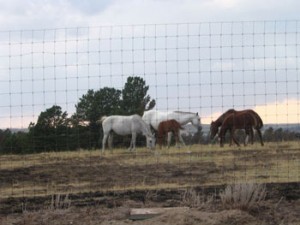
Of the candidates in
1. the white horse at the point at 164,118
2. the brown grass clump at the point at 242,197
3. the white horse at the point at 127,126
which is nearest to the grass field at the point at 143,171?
the brown grass clump at the point at 242,197

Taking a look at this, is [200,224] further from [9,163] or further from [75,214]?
[9,163]

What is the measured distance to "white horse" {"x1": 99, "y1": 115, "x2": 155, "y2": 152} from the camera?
25.7 metres

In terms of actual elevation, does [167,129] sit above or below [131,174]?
above

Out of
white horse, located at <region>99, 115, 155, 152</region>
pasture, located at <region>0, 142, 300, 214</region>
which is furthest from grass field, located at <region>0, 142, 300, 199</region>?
white horse, located at <region>99, 115, 155, 152</region>

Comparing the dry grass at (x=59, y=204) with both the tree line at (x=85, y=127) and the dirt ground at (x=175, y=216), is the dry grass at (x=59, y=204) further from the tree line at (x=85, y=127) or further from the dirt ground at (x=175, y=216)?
the tree line at (x=85, y=127)

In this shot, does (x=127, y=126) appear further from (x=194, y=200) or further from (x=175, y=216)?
(x=175, y=216)

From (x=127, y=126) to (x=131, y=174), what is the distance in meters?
11.6

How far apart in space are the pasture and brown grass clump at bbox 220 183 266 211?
6.14 ft

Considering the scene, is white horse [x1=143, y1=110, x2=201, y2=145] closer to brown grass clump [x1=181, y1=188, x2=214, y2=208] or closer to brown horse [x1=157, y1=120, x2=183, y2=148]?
brown horse [x1=157, y1=120, x2=183, y2=148]

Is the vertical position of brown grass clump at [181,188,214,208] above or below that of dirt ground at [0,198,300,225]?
above

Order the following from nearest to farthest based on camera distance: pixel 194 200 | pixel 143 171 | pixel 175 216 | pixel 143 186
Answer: pixel 175 216
pixel 194 200
pixel 143 186
pixel 143 171

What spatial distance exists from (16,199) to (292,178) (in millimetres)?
5681

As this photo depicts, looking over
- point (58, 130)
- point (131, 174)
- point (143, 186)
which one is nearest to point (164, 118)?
point (58, 130)

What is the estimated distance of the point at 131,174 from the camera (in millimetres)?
14703
